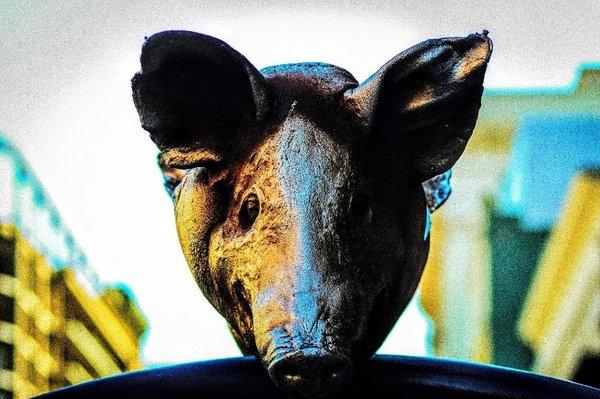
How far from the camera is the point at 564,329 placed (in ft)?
64.4

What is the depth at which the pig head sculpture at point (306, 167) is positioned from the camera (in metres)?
2.42

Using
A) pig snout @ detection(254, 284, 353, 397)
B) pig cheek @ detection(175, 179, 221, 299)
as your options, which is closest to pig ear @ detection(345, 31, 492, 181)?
pig cheek @ detection(175, 179, 221, 299)

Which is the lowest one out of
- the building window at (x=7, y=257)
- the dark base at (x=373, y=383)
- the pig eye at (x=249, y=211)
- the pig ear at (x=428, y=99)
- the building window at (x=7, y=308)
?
the dark base at (x=373, y=383)

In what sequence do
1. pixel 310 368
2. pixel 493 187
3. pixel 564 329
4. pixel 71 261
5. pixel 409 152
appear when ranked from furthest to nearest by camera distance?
pixel 493 187
pixel 71 261
pixel 564 329
pixel 409 152
pixel 310 368

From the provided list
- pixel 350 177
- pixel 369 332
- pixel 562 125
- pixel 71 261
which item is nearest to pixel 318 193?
pixel 350 177

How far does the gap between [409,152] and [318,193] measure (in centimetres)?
28

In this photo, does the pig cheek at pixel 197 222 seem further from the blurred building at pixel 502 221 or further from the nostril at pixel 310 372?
the blurred building at pixel 502 221

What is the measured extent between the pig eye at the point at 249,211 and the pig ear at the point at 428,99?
225 mm

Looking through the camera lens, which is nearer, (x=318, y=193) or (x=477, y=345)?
(x=318, y=193)

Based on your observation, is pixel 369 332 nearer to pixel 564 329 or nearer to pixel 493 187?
pixel 564 329

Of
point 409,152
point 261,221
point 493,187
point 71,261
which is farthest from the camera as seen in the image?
point 493,187

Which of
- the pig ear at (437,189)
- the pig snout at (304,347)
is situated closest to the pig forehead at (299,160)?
the pig snout at (304,347)

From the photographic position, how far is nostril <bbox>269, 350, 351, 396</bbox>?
7.49ft

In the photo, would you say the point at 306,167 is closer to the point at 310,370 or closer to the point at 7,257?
the point at 310,370
